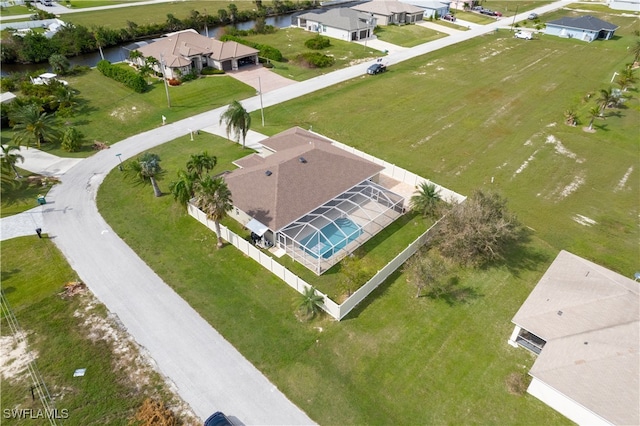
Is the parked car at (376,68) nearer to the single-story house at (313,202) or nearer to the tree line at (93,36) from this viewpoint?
the single-story house at (313,202)

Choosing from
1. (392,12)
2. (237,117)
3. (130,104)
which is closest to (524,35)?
(392,12)

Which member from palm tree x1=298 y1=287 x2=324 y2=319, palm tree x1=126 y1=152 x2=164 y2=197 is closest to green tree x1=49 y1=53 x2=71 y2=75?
palm tree x1=126 y1=152 x2=164 y2=197

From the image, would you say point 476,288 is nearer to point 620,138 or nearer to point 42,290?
point 42,290

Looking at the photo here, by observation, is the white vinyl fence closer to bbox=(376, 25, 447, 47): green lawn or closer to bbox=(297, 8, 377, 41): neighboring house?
bbox=(297, 8, 377, 41): neighboring house

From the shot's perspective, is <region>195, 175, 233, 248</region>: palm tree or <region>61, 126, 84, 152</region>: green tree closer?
<region>195, 175, 233, 248</region>: palm tree

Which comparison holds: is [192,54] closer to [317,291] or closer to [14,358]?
[317,291]
